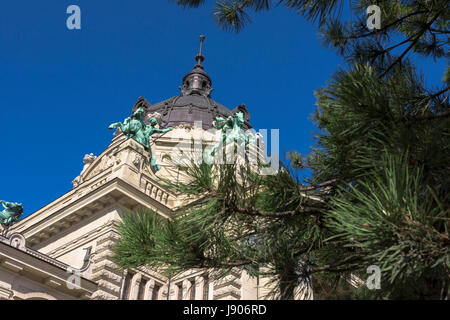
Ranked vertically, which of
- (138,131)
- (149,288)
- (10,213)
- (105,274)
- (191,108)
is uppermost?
(191,108)

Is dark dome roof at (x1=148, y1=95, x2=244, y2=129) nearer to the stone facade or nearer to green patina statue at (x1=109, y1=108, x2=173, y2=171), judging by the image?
green patina statue at (x1=109, y1=108, x2=173, y2=171)

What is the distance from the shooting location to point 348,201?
461cm

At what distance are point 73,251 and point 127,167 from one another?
12.8 feet

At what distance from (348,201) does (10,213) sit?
23.8 meters

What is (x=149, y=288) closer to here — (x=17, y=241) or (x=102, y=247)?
(x=102, y=247)

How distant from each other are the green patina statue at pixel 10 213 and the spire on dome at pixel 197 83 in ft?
91.2

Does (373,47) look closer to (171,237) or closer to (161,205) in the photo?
(171,237)

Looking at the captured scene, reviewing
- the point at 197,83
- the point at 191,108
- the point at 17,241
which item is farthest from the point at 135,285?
the point at 197,83

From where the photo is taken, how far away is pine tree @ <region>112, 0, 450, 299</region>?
149 inches

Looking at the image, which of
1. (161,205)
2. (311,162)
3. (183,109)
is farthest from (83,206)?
(183,109)

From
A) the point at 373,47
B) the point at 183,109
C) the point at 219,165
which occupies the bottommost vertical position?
the point at 219,165

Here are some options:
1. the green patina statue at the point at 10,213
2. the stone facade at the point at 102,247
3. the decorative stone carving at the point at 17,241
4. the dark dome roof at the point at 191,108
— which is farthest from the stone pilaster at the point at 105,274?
the dark dome roof at the point at 191,108
